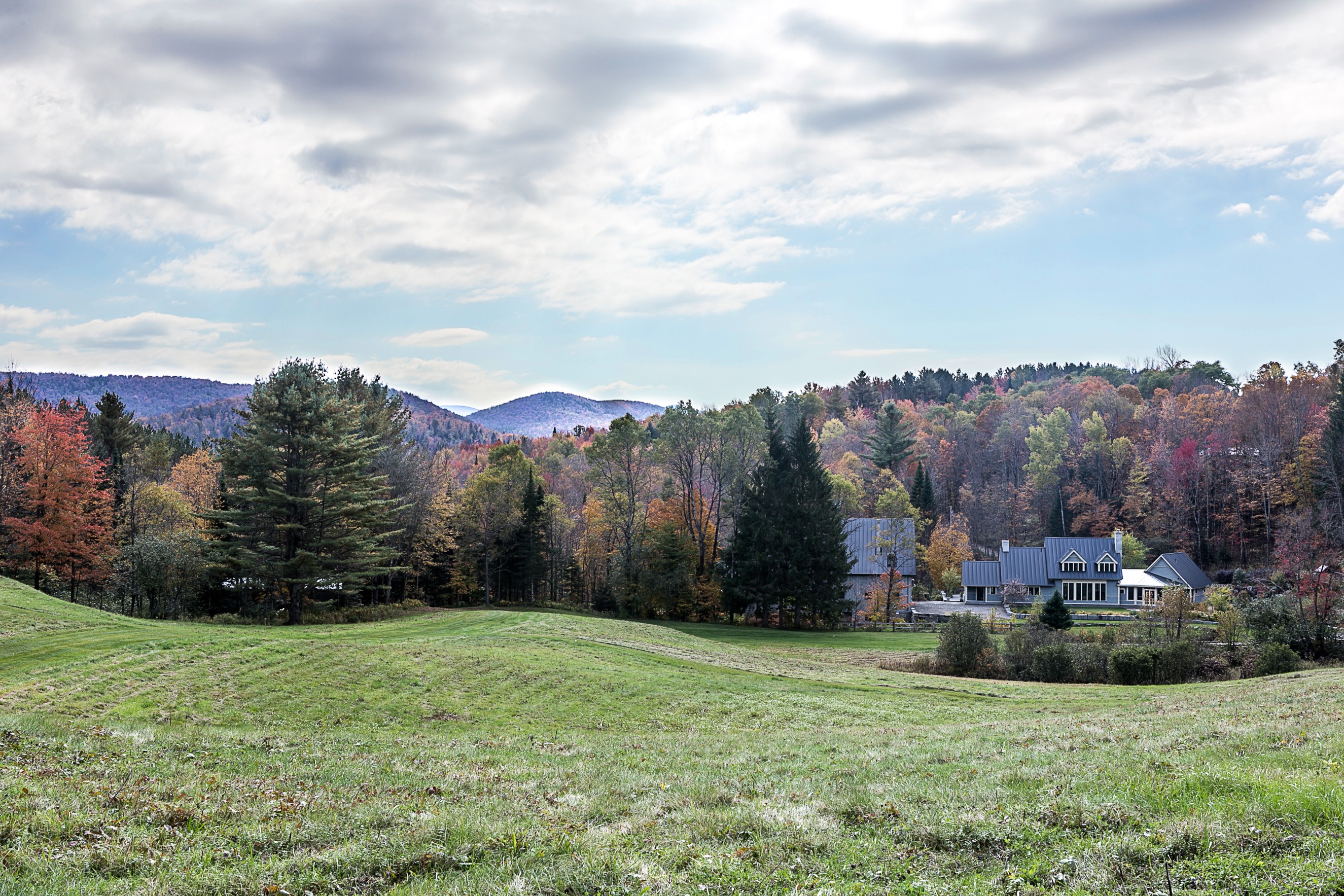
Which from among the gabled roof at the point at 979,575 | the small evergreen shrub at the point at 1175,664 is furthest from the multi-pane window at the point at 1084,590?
the small evergreen shrub at the point at 1175,664

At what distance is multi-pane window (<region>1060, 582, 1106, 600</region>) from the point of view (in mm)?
73125

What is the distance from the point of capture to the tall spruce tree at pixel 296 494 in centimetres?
4034

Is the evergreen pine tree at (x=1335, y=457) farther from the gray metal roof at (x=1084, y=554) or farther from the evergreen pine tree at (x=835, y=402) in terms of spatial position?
the evergreen pine tree at (x=835, y=402)

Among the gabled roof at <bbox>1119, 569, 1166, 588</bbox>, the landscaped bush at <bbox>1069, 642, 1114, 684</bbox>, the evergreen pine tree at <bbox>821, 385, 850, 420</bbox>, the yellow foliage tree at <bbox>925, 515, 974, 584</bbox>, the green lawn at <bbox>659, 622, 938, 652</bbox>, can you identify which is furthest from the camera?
the evergreen pine tree at <bbox>821, 385, 850, 420</bbox>

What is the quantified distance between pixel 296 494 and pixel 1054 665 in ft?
121

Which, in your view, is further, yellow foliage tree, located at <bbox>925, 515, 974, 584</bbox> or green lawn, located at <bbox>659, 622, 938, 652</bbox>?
yellow foliage tree, located at <bbox>925, 515, 974, 584</bbox>

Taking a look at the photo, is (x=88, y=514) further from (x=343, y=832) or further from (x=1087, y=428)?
(x=1087, y=428)

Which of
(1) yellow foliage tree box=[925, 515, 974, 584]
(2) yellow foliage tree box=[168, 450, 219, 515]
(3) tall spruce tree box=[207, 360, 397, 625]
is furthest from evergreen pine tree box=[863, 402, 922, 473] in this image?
(2) yellow foliage tree box=[168, 450, 219, 515]

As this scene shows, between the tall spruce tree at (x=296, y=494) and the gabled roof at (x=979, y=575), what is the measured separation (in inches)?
2066

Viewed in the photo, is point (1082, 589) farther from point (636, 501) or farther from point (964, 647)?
point (964, 647)

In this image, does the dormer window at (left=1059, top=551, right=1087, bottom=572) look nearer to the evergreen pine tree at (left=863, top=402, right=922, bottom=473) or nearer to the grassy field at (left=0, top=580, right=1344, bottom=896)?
the evergreen pine tree at (left=863, top=402, right=922, bottom=473)

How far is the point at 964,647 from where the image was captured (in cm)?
3294

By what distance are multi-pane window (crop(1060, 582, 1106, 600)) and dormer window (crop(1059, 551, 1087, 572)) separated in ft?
3.73

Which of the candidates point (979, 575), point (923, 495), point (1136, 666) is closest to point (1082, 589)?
point (979, 575)
